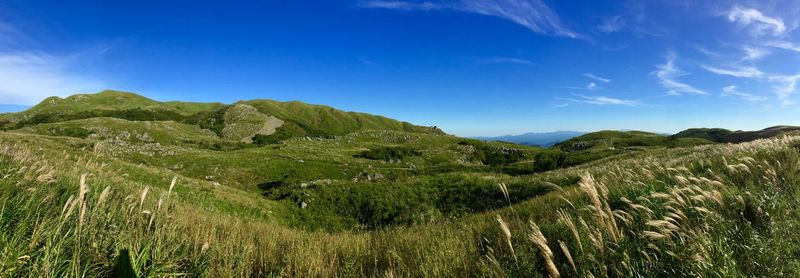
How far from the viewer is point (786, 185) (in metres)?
5.83

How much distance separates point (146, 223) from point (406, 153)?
6971 cm

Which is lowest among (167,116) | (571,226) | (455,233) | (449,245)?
(455,233)

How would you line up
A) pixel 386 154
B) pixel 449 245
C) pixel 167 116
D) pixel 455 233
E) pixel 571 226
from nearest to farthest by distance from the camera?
pixel 571 226, pixel 449 245, pixel 455 233, pixel 386 154, pixel 167 116

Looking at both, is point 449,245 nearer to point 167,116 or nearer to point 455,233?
point 455,233

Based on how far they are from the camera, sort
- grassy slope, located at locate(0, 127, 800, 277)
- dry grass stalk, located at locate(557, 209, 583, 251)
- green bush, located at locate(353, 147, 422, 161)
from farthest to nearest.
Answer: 1. green bush, located at locate(353, 147, 422, 161)
2. grassy slope, located at locate(0, 127, 800, 277)
3. dry grass stalk, located at locate(557, 209, 583, 251)

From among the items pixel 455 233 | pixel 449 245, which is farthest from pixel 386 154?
pixel 449 245

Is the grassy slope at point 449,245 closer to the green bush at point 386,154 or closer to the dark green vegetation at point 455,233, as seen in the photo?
the dark green vegetation at point 455,233

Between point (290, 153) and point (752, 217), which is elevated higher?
point (752, 217)

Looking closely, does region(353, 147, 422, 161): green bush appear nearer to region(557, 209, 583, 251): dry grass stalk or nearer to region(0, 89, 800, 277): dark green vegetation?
region(0, 89, 800, 277): dark green vegetation

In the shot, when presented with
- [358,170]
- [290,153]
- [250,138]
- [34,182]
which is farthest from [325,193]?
[250,138]

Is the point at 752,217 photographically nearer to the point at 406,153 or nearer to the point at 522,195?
the point at 522,195

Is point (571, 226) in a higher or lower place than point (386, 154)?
higher

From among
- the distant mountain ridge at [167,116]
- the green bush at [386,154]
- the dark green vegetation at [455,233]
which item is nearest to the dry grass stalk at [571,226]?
the dark green vegetation at [455,233]

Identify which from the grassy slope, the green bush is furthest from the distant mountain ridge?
the grassy slope
